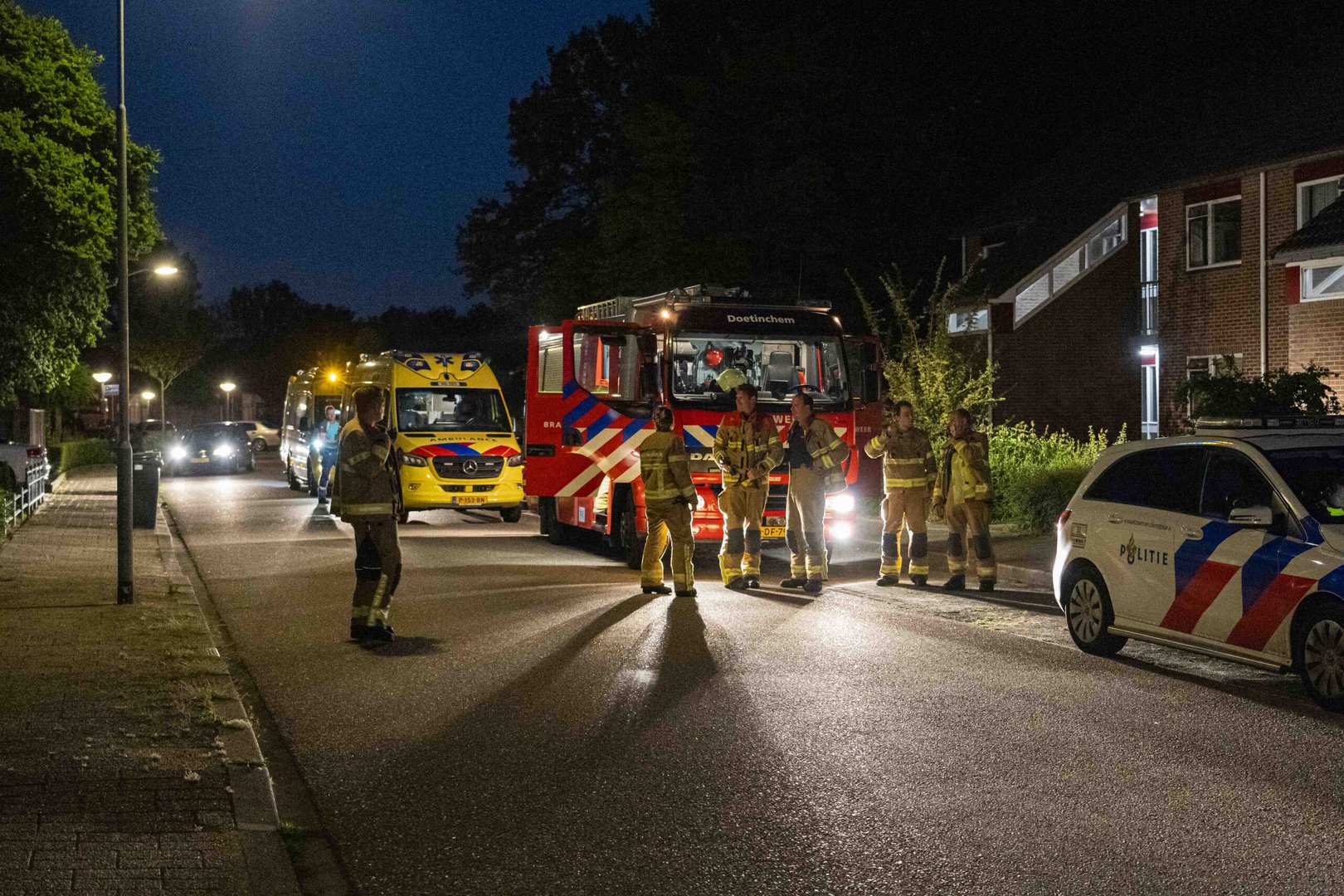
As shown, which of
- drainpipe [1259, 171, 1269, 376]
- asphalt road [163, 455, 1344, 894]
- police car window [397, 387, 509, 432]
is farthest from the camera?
drainpipe [1259, 171, 1269, 376]

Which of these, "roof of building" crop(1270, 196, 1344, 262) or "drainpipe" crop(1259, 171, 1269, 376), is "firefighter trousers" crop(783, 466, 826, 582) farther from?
"drainpipe" crop(1259, 171, 1269, 376)

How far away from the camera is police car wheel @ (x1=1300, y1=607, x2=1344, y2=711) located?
26.5 ft

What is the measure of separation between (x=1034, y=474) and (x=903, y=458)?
5138mm

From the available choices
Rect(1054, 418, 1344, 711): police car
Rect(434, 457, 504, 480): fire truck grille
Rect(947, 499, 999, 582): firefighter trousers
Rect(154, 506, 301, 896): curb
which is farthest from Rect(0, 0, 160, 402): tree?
Rect(1054, 418, 1344, 711): police car

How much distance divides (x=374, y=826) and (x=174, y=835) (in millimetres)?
828

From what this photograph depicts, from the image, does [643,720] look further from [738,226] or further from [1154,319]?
[738,226]

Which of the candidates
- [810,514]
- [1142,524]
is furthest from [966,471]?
[1142,524]

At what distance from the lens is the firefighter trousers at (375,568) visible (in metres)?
10.9

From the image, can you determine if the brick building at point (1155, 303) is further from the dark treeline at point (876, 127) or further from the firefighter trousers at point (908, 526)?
the firefighter trousers at point (908, 526)

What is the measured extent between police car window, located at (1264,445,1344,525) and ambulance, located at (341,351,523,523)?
1453 cm

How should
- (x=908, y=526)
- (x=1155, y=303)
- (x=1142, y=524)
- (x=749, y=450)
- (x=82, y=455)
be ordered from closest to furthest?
(x=1142, y=524) < (x=749, y=450) < (x=908, y=526) < (x=1155, y=303) < (x=82, y=455)

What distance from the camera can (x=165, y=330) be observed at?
261 ft

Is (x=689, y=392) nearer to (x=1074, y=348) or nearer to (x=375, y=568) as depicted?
(x=375, y=568)

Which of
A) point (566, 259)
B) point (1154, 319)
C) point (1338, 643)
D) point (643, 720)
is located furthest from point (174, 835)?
point (566, 259)
